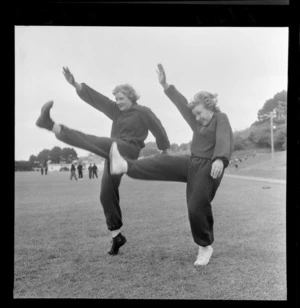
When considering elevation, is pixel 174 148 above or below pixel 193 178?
above

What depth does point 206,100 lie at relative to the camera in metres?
2.81

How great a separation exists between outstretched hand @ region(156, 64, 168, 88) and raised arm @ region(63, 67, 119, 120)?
0.34m

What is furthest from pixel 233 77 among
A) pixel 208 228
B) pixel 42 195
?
pixel 42 195

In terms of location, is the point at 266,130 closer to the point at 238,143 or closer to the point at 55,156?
the point at 238,143

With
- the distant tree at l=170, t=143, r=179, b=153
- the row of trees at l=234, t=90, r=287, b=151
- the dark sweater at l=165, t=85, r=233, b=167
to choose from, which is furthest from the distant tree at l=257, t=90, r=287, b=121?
the distant tree at l=170, t=143, r=179, b=153

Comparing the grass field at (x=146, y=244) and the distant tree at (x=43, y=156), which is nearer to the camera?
the grass field at (x=146, y=244)

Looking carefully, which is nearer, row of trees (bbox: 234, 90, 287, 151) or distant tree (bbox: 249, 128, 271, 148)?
row of trees (bbox: 234, 90, 287, 151)

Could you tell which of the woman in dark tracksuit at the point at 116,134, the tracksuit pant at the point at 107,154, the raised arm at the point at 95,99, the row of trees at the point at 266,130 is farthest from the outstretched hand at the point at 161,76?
the row of trees at the point at 266,130

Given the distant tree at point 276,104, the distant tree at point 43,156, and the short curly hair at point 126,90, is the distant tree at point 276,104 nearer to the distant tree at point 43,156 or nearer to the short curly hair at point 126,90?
the short curly hair at point 126,90

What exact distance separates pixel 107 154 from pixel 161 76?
2.01ft

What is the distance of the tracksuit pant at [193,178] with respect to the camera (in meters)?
2.80

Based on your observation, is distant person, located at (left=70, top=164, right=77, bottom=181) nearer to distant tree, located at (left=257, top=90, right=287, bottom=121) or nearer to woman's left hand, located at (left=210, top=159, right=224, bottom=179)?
woman's left hand, located at (left=210, top=159, right=224, bottom=179)

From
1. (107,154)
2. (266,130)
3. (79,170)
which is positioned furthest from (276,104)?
(79,170)

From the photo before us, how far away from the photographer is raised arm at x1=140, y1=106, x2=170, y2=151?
111 inches
